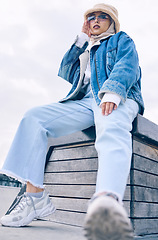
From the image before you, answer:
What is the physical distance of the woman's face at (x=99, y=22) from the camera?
229 cm

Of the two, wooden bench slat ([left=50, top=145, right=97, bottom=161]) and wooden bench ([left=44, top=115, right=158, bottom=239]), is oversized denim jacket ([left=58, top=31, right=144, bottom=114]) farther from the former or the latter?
wooden bench slat ([left=50, top=145, right=97, bottom=161])

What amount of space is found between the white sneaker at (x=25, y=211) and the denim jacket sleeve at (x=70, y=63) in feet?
3.81

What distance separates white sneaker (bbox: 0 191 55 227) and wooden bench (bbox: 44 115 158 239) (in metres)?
0.35

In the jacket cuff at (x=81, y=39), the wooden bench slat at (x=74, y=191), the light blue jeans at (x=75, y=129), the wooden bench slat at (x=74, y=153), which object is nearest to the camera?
the light blue jeans at (x=75, y=129)

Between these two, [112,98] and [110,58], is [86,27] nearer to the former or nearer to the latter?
[110,58]

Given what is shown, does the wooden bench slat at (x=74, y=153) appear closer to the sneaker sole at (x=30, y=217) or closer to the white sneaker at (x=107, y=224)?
the sneaker sole at (x=30, y=217)

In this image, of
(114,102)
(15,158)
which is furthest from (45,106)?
(114,102)

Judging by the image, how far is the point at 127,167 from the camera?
130 cm

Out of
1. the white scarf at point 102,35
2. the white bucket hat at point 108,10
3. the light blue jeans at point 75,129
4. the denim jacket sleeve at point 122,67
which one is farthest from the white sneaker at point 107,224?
the white bucket hat at point 108,10

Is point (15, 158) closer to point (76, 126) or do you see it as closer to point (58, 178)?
point (76, 126)

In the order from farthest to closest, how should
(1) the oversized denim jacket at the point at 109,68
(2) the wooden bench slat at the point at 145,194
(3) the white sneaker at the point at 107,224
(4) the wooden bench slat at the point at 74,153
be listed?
(4) the wooden bench slat at the point at 74,153
(2) the wooden bench slat at the point at 145,194
(1) the oversized denim jacket at the point at 109,68
(3) the white sneaker at the point at 107,224

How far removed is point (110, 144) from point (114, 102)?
30cm

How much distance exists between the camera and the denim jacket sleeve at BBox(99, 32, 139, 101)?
159 centimetres

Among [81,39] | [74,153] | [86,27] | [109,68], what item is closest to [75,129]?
[74,153]
